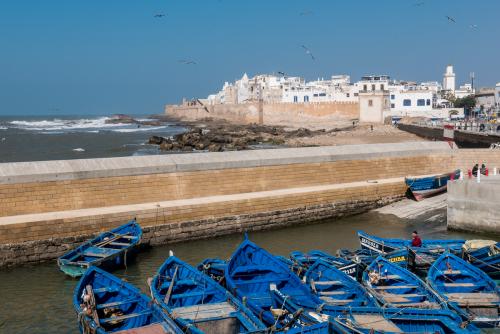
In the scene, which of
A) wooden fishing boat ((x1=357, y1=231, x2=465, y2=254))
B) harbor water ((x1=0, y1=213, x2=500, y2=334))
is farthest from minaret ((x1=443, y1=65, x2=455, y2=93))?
wooden fishing boat ((x1=357, y1=231, x2=465, y2=254))

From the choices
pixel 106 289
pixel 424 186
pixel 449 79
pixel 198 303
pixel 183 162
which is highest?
pixel 449 79

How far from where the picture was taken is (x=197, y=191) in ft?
71.9

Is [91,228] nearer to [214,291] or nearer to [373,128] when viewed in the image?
[214,291]

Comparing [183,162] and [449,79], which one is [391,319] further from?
[449,79]

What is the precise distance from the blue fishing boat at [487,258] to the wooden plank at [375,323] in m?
5.77

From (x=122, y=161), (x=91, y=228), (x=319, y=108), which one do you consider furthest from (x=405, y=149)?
(x=319, y=108)

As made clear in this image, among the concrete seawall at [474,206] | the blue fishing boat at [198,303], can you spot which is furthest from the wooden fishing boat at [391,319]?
the concrete seawall at [474,206]

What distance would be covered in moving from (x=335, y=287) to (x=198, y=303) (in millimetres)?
3283

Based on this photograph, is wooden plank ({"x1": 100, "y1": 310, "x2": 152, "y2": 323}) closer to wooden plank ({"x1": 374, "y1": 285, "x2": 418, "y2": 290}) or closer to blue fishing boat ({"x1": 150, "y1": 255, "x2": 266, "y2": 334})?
blue fishing boat ({"x1": 150, "y1": 255, "x2": 266, "y2": 334})

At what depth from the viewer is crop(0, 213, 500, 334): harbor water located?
1379 cm

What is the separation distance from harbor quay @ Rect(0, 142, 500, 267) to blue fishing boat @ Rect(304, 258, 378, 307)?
7.53 meters

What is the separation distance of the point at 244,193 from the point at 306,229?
9.70 ft

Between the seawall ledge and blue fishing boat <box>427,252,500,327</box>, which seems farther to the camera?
the seawall ledge

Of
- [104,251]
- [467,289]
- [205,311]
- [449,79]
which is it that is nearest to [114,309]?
[205,311]
